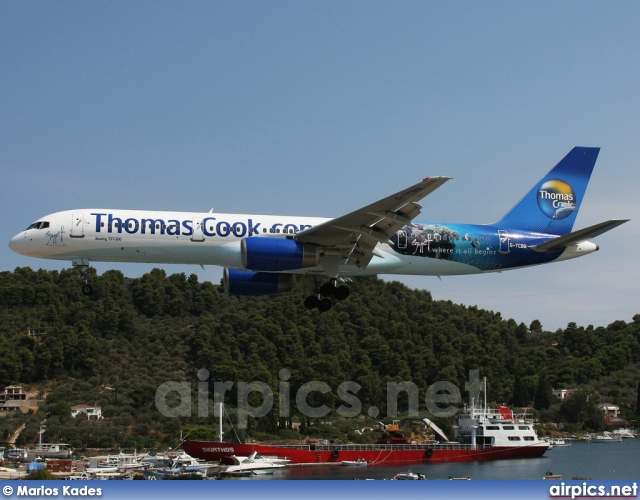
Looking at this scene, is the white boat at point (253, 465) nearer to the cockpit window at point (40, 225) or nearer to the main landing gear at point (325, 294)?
the main landing gear at point (325, 294)

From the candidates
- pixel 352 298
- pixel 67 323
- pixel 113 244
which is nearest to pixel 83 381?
pixel 67 323

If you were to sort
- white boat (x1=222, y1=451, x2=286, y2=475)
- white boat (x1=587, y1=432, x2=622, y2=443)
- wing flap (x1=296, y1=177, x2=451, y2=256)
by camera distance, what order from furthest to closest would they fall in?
white boat (x1=587, y1=432, x2=622, y2=443) → white boat (x1=222, y1=451, x2=286, y2=475) → wing flap (x1=296, y1=177, x2=451, y2=256)

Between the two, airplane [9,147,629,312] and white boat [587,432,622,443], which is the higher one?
airplane [9,147,629,312]

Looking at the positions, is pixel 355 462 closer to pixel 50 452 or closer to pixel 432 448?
pixel 432 448

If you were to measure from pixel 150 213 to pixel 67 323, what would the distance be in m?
86.6

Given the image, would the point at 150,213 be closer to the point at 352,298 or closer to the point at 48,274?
the point at 352,298

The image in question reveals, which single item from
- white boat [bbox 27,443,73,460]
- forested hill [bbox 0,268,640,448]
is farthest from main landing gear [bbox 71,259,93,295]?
forested hill [bbox 0,268,640,448]

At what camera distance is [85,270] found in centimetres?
4150

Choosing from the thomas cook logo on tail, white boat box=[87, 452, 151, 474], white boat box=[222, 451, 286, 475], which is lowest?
white boat box=[222, 451, 286, 475]

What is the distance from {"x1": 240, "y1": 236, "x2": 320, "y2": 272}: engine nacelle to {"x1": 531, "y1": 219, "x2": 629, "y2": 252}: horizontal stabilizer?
11.9m

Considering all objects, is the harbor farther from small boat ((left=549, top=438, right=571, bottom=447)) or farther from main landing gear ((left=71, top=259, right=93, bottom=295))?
main landing gear ((left=71, top=259, right=93, bottom=295))

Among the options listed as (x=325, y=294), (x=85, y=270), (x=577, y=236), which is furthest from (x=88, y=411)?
(x=577, y=236)

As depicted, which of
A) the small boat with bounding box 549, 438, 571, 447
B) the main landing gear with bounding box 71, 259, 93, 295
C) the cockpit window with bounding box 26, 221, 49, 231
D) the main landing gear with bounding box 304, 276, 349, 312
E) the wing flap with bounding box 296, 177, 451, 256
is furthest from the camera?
the small boat with bounding box 549, 438, 571, 447

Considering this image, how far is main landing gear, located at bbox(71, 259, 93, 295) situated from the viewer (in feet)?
134
